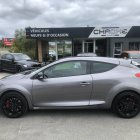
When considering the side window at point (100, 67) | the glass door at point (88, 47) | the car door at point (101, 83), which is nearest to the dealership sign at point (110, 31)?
the glass door at point (88, 47)

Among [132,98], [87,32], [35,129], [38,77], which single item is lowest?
[35,129]

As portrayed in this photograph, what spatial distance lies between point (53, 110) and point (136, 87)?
230cm

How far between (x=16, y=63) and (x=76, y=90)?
1169 centimetres

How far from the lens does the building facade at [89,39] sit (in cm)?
2495

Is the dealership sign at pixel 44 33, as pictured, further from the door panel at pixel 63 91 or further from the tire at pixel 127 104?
the tire at pixel 127 104

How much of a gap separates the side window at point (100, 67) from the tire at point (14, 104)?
1903 mm

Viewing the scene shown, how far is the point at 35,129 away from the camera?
16.6ft

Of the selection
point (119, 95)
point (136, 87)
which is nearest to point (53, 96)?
point (119, 95)

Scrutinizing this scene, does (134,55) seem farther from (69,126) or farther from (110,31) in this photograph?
(110,31)

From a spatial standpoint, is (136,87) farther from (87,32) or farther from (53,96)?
(87,32)

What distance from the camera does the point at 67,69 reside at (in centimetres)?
598

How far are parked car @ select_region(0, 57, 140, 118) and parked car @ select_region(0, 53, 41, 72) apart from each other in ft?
33.9

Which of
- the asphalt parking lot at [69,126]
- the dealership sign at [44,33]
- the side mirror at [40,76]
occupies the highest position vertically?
the dealership sign at [44,33]

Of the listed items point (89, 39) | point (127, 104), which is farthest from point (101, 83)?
point (89, 39)
